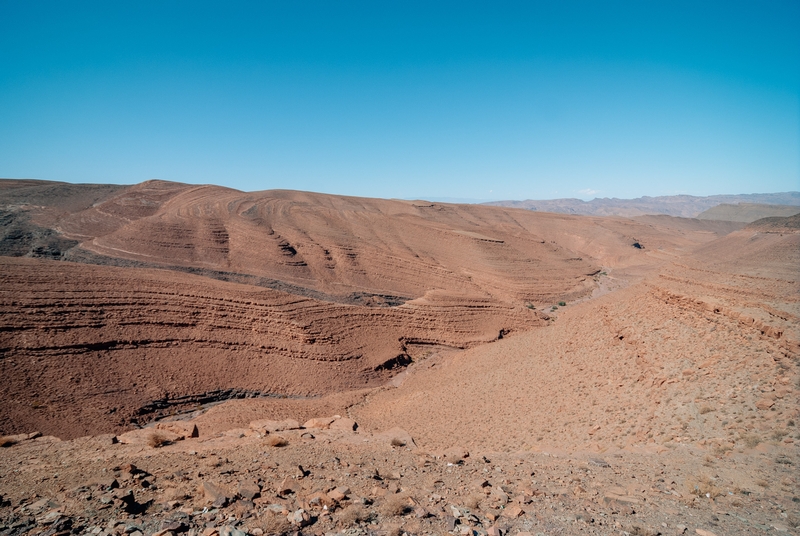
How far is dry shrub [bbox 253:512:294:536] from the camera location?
19.0 feet

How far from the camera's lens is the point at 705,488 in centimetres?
668

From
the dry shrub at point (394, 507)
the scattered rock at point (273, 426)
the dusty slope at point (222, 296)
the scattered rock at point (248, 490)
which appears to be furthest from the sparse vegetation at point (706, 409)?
the dusty slope at point (222, 296)

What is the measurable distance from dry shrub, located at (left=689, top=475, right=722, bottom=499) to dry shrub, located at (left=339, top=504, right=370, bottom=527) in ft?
17.2

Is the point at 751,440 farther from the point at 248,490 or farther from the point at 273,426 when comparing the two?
the point at 273,426

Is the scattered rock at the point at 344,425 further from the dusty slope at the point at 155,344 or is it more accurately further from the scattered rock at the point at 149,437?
the dusty slope at the point at 155,344

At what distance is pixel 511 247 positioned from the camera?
149 feet

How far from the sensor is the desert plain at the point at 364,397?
21.2 ft

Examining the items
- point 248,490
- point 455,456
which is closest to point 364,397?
point 455,456

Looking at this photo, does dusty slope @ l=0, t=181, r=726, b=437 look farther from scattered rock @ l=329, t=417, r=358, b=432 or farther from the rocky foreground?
the rocky foreground

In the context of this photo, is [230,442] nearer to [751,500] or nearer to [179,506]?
[179,506]

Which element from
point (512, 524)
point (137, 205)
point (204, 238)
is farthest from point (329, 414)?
point (137, 205)

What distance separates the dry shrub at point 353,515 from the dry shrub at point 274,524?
29.9 inches

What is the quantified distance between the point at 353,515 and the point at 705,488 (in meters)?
5.52

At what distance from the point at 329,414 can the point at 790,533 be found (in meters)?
13.4
